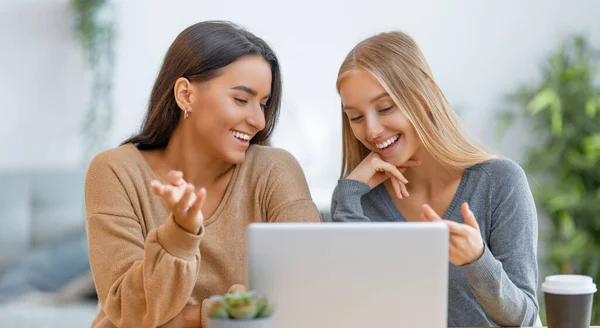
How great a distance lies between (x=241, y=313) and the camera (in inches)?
47.0

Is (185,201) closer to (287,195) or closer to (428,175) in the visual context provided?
(287,195)

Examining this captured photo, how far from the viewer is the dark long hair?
6.30 ft

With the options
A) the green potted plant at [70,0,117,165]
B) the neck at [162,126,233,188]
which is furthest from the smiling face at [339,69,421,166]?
the green potted plant at [70,0,117,165]

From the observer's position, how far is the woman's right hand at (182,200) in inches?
55.7

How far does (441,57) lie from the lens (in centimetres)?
425

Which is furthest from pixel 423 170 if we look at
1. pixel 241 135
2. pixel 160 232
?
pixel 160 232

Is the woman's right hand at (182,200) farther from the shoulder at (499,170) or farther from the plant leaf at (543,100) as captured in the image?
the plant leaf at (543,100)

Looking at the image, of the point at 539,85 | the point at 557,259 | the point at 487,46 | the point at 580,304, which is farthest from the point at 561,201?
the point at 580,304

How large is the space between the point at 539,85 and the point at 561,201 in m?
0.57

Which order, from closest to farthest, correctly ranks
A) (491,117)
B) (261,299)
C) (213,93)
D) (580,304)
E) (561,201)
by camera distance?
(261,299), (580,304), (213,93), (561,201), (491,117)

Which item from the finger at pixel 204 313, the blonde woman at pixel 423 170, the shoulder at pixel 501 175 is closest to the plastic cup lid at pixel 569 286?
the blonde woman at pixel 423 170

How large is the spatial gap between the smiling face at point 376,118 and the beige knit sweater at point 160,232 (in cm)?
20

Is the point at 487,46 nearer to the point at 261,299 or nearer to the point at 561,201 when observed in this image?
the point at 561,201

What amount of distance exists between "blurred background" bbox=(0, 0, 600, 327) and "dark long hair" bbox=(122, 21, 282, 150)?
189 centimetres
